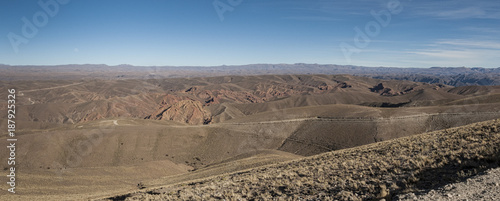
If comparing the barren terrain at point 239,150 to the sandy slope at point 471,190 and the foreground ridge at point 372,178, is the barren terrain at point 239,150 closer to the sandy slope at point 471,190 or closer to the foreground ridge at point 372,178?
the foreground ridge at point 372,178

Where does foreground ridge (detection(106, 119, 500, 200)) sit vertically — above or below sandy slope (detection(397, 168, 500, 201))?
below

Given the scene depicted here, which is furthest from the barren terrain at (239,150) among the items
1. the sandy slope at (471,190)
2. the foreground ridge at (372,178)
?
the sandy slope at (471,190)

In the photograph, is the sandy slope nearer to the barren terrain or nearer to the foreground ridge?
the foreground ridge

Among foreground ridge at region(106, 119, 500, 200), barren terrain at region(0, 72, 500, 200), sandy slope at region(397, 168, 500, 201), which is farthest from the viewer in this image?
barren terrain at region(0, 72, 500, 200)

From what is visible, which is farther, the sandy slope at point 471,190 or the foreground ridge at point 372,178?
the foreground ridge at point 372,178

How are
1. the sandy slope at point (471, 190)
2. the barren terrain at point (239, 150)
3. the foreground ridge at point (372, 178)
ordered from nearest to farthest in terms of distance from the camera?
the sandy slope at point (471, 190) < the foreground ridge at point (372, 178) < the barren terrain at point (239, 150)

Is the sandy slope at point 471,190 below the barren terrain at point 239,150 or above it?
above

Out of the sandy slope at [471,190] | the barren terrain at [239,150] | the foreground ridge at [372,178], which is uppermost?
the sandy slope at [471,190]

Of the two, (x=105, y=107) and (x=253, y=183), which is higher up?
(x=253, y=183)

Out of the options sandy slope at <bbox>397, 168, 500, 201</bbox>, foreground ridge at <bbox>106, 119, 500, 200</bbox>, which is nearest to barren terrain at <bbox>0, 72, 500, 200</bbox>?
foreground ridge at <bbox>106, 119, 500, 200</bbox>

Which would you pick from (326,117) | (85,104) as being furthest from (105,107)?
(326,117)

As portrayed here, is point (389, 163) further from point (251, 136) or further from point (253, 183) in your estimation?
point (251, 136)
